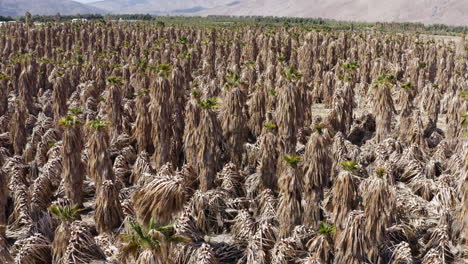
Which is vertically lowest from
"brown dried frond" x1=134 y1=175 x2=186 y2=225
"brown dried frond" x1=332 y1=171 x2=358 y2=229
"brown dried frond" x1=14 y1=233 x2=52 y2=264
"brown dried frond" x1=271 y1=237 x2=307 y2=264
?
"brown dried frond" x1=14 y1=233 x2=52 y2=264

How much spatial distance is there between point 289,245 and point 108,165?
9.02 metres

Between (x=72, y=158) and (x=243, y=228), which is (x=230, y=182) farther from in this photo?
(x=72, y=158)

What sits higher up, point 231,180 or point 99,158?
point 99,158

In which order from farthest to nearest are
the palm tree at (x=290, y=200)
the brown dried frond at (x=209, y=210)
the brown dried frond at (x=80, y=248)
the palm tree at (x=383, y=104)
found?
1. the palm tree at (x=383, y=104)
2. the brown dried frond at (x=209, y=210)
3. the palm tree at (x=290, y=200)
4. the brown dried frond at (x=80, y=248)

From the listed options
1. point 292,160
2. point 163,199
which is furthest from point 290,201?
point 163,199

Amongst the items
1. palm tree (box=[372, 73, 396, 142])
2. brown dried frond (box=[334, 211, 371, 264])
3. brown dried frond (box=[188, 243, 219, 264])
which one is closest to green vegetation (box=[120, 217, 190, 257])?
brown dried frond (box=[188, 243, 219, 264])

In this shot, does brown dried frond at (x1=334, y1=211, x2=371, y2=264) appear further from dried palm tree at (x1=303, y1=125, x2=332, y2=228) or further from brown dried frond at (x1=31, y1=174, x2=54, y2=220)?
brown dried frond at (x1=31, y1=174, x2=54, y2=220)

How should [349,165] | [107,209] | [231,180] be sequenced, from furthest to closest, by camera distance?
[231,180] < [107,209] < [349,165]

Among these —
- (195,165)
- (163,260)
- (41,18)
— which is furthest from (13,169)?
(41,18)

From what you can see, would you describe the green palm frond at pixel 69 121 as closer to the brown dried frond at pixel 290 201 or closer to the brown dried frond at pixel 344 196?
the brown dried frond at pixel 290 201

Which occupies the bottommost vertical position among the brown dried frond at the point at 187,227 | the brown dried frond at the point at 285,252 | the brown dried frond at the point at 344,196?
the brown dried frond at the point at 285,252

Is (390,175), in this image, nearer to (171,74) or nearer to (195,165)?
(195,165)

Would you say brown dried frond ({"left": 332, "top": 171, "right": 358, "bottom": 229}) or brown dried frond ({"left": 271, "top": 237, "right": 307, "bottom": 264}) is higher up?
brown dried frond ({"left": 332, "top": 171, "right": 358, "bottom": 229})

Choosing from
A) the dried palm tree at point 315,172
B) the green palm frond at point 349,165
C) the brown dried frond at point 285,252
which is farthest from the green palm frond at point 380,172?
the brown dried frond at point 285,252
